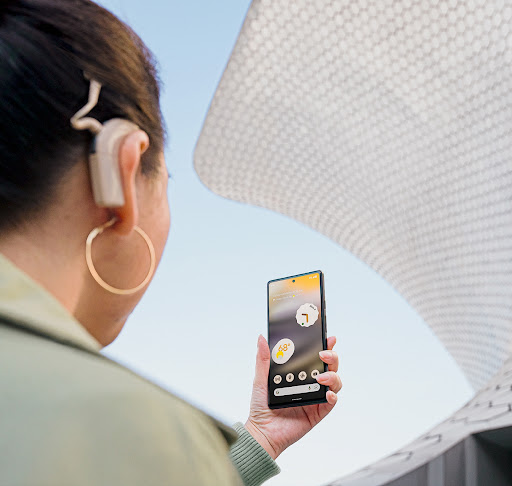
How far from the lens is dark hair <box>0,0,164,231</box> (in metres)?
0.59

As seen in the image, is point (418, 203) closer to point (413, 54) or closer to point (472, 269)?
point (472, 269)

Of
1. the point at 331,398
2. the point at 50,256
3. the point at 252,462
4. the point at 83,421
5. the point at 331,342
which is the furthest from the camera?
the point at 331,342

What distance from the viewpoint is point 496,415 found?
11.5ft

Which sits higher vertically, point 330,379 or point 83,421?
point 83,421

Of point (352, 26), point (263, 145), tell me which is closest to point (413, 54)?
point (352, 26)

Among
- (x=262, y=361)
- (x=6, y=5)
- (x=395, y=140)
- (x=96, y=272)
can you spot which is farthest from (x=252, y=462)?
(x=395, y=140)

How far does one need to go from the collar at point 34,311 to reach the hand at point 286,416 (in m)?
1.20

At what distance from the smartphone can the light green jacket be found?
4.11 ft

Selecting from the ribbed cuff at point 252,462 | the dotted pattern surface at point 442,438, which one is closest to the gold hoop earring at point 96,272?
the ribbed cuff at point 252,462

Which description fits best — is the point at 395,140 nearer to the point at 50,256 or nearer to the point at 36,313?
the point at 50,256

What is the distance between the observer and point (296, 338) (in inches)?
69.9

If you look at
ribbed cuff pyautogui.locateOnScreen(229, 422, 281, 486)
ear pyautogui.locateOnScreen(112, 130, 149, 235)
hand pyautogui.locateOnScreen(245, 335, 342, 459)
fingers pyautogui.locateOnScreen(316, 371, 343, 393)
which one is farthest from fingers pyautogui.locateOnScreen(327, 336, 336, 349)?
ear pyautogui.locateOnScreen(112, 130, 149, 235)

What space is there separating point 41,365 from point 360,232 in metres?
12.6

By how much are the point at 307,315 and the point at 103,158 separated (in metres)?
1.26
